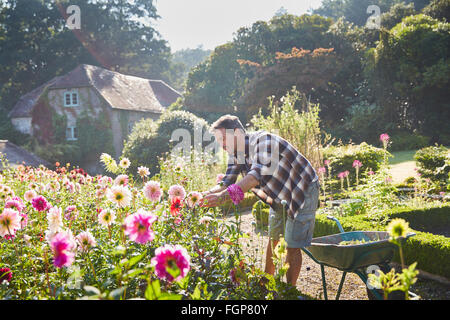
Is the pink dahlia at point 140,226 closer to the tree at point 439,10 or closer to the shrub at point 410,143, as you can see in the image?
the shrub at point 410,143

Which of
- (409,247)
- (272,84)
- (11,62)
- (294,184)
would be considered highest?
(11,62)

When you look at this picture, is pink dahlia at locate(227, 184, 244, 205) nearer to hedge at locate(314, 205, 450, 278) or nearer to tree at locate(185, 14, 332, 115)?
hedge at locate(314, 205, 450, 278)

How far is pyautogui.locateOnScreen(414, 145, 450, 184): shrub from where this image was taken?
25.8 ft

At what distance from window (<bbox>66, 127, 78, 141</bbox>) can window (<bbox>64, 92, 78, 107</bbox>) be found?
1.57 meters

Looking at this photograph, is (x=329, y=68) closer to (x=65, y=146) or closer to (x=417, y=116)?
(x=417, y=116)

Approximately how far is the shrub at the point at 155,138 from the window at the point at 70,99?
337 inches

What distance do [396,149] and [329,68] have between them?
7078mm

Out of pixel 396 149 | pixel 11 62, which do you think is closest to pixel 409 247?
pixel 396 149

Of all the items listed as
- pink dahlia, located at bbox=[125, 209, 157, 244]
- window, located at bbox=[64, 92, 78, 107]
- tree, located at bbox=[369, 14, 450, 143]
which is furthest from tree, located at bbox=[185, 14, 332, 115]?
pink dahlia, located at bbox=[125, 209, 157, 244]

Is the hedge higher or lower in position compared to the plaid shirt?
lower

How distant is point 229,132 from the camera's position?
122 inches

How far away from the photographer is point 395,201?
18.7 ft

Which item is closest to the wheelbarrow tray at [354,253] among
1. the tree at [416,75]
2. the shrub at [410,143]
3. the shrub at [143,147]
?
the shrub at [143,147]

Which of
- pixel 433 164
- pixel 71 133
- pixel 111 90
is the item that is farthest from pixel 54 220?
pixel 111 90
